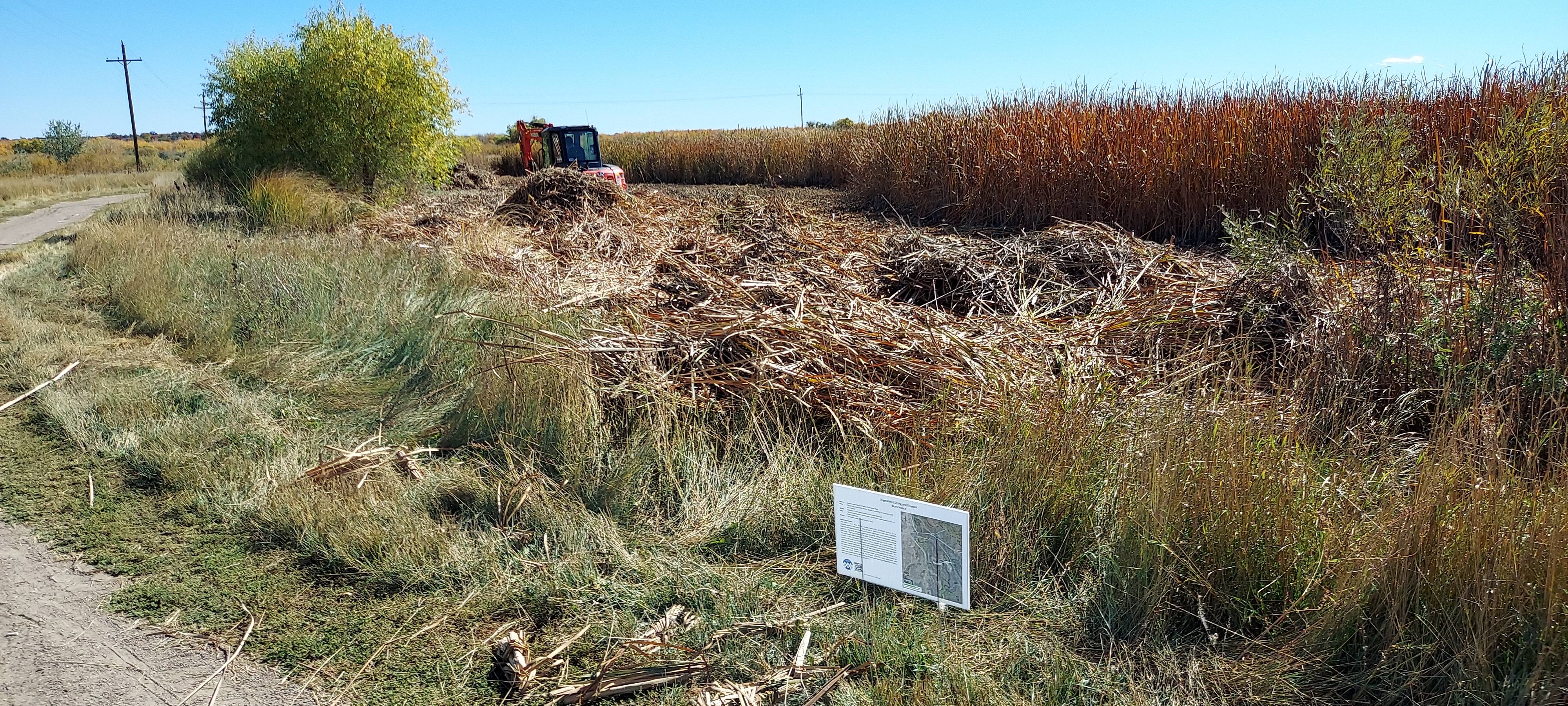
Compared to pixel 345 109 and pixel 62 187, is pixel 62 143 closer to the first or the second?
pixel 62 187

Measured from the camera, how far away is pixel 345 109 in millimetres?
15484

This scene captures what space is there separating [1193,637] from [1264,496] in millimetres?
A: 509

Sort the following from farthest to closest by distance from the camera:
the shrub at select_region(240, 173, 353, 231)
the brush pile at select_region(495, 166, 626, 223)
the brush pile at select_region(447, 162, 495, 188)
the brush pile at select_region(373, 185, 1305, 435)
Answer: the brush pile at select_region(447, 162, 495, 188) → the shrub at select_region(240, 173, 353, 231) → the brush pile at select_region(495, 166, 626, 223) → the brush pile at select_region(373, 185, 1305, 435)

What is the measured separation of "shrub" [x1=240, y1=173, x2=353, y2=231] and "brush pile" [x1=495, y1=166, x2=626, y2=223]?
232 cm

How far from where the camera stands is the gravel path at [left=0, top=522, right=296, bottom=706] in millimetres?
2949

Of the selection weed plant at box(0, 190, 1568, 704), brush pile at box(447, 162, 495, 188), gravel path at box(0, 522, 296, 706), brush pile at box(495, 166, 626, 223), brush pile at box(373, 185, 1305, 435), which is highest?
brush pile at box(447, 162, 495, 188)

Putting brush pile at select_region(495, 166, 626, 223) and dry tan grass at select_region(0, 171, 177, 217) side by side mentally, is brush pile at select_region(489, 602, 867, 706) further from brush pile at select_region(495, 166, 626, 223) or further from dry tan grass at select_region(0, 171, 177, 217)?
dry tan grass at select_region(0, 171, 177, 217)

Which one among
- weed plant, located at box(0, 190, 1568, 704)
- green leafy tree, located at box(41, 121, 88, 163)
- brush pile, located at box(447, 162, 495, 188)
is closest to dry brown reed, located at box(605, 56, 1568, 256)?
weed plant, located at box(0, 190, 1568, 704)

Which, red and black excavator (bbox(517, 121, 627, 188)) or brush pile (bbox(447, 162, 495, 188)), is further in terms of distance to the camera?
brush pile (bbox(447, 162, 495, 188))

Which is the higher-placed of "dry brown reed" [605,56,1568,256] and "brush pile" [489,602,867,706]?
"dry brown reed" [605,56,1568,256]

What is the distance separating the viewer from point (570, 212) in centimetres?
1235

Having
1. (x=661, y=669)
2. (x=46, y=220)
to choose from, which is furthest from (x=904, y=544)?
(x=46, y=220)

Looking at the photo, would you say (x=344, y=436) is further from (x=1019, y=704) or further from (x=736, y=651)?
(x=1019, y=704)

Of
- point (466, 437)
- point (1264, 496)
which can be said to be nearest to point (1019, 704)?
point (1264, 496)
